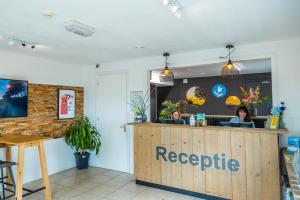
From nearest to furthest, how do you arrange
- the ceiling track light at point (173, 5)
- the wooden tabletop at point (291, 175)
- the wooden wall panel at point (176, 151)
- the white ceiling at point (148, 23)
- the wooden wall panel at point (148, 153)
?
the wooden tabletop at point (291, 175)
the ceiling track light at point (173, 5)
the white ceiling at point (148, 23)
the wooden wall panel at point (176, 151)
the wooden wall panel at point (148, 153)

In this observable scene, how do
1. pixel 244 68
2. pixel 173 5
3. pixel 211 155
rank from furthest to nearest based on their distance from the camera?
pixel 244 68, pixel 211 155, pixel 173 5

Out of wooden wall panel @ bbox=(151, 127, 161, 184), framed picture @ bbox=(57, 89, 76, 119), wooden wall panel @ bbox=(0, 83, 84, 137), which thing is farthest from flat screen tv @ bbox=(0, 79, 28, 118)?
wooden wall panel @ bbox=(151, 127, 161, 184)

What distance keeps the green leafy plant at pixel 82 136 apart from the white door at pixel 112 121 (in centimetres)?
22

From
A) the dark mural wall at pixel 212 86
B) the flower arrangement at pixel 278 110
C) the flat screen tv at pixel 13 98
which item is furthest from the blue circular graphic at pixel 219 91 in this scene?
the flat screen tv at pixel 13 98

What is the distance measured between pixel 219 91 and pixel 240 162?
17.9 feet

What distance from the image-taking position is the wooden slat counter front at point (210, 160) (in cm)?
281

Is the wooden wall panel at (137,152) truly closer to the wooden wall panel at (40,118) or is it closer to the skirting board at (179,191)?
the skirting board at (179,191)

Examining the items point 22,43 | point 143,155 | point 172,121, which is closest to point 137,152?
point 143,155

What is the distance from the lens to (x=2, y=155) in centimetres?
360

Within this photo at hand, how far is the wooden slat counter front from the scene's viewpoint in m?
2.81

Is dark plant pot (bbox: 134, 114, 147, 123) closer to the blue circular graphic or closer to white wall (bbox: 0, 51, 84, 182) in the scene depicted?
white wall (bbox: 0, 51, 84, 182)

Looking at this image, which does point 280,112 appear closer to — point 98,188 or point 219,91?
point 98,188

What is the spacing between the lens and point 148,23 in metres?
2.43

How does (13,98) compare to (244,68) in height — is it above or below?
below
